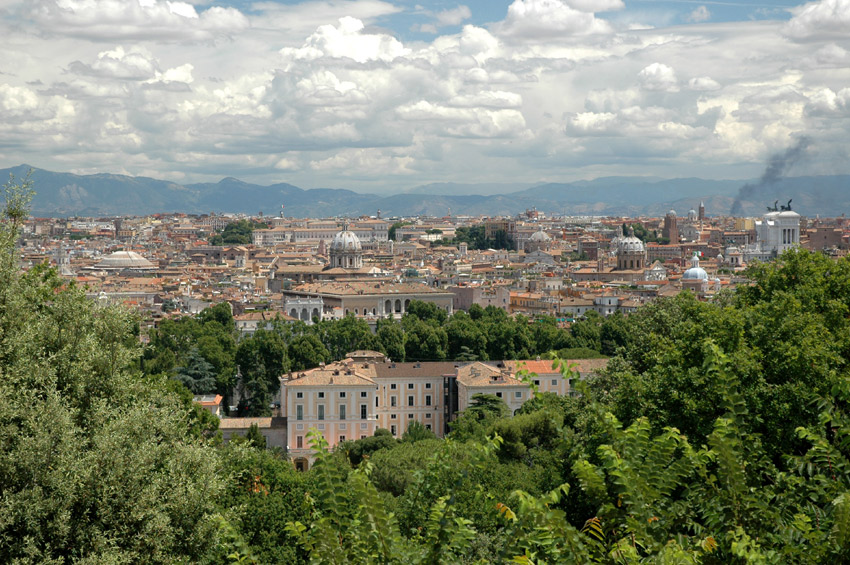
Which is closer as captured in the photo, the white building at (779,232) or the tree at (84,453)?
the tree at (84,453)

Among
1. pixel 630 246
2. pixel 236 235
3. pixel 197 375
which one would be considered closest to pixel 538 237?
pixel 630 246

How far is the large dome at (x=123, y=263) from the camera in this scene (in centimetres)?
11009

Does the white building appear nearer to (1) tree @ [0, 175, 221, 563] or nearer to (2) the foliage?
(2) the foliage

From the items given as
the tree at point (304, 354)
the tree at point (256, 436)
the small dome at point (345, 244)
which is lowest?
the tree at point (256, 436)

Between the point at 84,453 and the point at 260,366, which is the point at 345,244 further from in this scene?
the point at 84,453

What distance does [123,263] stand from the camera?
11162cm

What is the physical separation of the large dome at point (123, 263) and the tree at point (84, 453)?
102203mm

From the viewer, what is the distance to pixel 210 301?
69062 millimetres

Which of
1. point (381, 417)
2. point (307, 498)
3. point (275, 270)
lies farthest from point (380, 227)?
point (307, 498)

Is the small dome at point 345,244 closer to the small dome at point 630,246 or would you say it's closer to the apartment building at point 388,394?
the small dome at point 630,246

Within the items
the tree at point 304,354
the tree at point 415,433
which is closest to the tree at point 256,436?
the tree at point 415,433

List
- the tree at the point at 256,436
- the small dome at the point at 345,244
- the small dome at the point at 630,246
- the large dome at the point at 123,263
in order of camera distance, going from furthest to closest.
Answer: the large dome at the point at 123,263
the small dome at the point at 630,246
the small dome at the point at 345,244
the tree at the point at 256,436

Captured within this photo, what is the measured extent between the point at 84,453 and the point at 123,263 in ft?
350

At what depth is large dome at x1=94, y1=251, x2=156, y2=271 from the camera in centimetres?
11009
